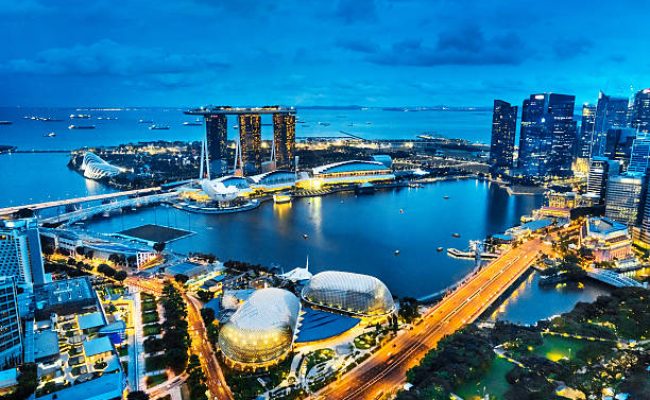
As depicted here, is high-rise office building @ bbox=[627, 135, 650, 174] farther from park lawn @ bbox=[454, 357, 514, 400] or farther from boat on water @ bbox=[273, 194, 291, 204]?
boat on water @ bbox=[273, 194, 291, 204]

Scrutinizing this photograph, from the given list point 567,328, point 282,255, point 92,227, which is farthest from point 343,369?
point 92,227

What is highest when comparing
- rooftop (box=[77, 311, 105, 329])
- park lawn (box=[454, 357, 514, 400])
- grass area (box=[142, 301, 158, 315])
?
rooftop (box=[77, 311, 105, 329])

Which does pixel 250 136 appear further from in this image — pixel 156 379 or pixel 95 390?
pixel 95 390

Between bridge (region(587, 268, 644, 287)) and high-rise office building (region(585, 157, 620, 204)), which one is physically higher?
high-rise office building (region(585, 157, 620, 204))

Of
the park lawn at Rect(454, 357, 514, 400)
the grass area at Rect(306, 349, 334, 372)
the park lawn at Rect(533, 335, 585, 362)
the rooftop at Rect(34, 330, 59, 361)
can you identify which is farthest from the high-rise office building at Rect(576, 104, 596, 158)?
the rooftop at Rect(34, 330, 59, 361)

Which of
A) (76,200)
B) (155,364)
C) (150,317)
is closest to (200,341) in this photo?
(155,364)

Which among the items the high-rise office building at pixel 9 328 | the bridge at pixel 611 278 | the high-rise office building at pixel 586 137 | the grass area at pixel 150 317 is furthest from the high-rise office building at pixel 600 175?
the high-rise office building at pixel 9 328
